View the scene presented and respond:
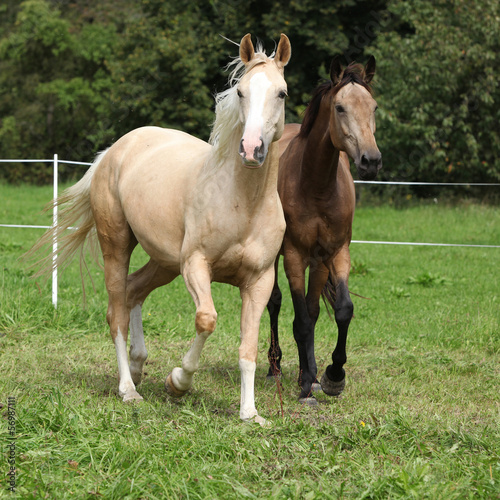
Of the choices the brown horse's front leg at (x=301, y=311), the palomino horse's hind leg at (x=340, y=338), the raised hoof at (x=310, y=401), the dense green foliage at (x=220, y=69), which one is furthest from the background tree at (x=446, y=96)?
the raised hoof at (x=310, y=401)

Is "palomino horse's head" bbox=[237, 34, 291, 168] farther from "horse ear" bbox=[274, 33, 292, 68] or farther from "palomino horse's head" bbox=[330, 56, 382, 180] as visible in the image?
"palomino horse's head" bbox=[330, 56, 382, 180]

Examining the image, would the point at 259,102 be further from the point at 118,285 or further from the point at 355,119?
the point at 118,285

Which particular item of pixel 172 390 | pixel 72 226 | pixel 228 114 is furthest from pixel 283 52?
pixel 72 226

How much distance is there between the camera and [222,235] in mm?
3881

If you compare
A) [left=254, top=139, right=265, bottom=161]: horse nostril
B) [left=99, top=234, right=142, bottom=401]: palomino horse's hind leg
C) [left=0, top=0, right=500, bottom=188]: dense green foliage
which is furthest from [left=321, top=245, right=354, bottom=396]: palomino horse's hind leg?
[left=0, top=0, right=500, bottom=188]: dense green foliage

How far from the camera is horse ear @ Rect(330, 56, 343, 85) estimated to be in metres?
4.73

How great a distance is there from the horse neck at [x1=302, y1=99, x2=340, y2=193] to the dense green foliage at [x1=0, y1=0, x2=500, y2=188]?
7.38 meters

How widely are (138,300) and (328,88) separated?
2.15 metres

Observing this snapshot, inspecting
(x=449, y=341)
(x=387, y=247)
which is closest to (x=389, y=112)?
(x=387, y=247)

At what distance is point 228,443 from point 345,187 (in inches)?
87.7

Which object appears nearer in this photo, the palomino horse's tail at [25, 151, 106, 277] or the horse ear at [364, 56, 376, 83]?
the horse ear at [364, 56, 376, 83]

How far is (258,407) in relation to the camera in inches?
170

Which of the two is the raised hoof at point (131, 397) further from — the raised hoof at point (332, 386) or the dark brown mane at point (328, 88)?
the dark brown mane at point (328, 88)

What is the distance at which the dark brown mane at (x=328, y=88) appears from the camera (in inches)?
183
